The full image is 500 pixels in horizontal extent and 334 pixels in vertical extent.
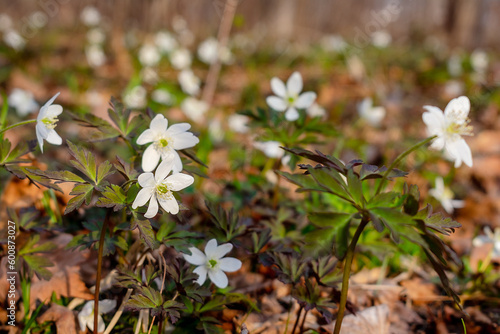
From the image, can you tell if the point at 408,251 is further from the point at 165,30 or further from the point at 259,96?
the point at 165,30

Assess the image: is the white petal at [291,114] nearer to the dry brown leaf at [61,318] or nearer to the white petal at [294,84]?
the white petal at [294,84]

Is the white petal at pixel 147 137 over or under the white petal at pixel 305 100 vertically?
under

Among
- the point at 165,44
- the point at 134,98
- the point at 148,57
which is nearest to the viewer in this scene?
the point at 134,98

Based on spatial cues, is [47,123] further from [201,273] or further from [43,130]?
[201,273]

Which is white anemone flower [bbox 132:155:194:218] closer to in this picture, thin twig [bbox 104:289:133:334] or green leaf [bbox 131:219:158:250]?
green leaf [bbox 131:219:158:250]

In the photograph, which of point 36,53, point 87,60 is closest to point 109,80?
point 87,60

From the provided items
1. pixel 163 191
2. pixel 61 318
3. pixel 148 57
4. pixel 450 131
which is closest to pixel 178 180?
pixel 163 191

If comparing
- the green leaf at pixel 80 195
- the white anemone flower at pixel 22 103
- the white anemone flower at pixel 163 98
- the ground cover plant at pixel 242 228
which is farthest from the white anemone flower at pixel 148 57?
the green leaf at pixel 80 195
